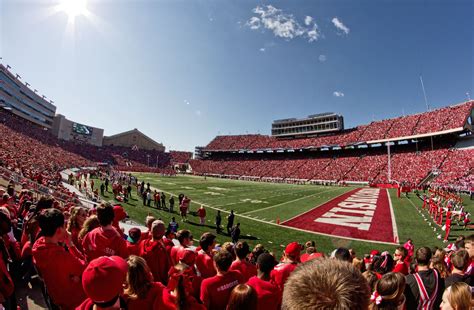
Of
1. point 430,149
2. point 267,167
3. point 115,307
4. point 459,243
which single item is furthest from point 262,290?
point 267,167

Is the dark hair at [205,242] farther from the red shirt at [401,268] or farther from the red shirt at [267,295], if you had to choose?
the red shirt at [401,268]

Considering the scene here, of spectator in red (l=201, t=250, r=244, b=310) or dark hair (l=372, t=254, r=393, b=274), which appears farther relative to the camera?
dark hair (l=372, t=254, r=393, b=274)

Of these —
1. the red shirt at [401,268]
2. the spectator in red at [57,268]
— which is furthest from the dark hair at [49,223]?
the red shirt at [401,268]

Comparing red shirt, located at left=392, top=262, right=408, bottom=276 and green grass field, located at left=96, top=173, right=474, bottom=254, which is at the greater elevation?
red shirt, located at left=392, top=262, right=408, bottom=276

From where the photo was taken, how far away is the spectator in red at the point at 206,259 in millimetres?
4093

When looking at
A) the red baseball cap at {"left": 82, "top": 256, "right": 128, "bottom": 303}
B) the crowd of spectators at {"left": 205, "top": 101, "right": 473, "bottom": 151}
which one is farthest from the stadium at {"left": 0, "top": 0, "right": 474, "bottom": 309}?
the crowd of spectators at {"left": 205, "top": 101, "right": 473, "bottom": 151}

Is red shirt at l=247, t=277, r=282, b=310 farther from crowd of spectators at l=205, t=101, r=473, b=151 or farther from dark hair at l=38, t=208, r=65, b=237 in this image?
crowd of spectators at l=205, t=101, r=473, b=151

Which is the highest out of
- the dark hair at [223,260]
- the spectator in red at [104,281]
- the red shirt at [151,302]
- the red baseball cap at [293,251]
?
the spectator in red at [104,281]

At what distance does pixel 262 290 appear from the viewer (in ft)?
10.4

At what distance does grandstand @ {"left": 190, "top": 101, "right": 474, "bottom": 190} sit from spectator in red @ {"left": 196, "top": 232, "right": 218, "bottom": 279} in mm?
38787

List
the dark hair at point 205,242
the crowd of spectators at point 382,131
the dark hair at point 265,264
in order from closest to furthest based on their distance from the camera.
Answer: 1. the dark hair at point 265,264
2. the dark hair at point 205,242
3. the crowd of spectators at point 382,131

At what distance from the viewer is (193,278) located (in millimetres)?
3482

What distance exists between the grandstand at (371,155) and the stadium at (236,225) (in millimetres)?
365

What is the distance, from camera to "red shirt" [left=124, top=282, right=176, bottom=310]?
101 inches
